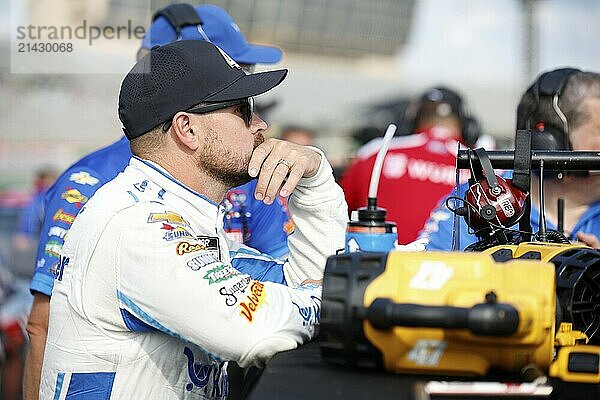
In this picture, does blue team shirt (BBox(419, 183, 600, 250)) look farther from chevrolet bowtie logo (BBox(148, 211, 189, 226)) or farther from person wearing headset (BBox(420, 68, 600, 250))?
chevrolet bowtie logo (BBox(148, 211, 189, 226))

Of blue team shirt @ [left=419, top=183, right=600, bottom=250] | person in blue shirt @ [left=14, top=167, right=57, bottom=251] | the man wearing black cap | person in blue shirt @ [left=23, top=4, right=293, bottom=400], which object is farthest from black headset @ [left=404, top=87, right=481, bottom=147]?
person in blue shirt @ [left=14, top=167, right=57, bottom=251]

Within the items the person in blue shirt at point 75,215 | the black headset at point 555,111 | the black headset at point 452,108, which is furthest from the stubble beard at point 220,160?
the black headset at point 452,108

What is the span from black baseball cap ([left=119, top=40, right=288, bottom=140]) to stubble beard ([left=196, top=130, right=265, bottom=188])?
0.11 metres

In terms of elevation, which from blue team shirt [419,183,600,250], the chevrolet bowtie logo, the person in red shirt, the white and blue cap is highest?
the white and blue cap

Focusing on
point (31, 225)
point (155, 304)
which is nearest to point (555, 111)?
point (155, 304)

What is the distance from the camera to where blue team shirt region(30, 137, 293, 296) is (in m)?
2.79

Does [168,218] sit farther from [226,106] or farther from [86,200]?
[86,200]

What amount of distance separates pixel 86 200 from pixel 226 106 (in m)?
0.85

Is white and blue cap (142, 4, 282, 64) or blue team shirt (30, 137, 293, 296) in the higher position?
white and blue cap (142, 4, 282, 64)

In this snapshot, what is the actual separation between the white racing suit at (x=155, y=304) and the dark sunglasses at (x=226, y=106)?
0.17 metres

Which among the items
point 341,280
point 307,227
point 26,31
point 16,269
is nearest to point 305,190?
point 307,227

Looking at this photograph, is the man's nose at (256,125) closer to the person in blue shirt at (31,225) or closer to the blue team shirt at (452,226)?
the blue team shirt at (452,226)

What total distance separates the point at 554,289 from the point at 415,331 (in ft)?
0.81

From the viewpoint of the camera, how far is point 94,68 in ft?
12.9
